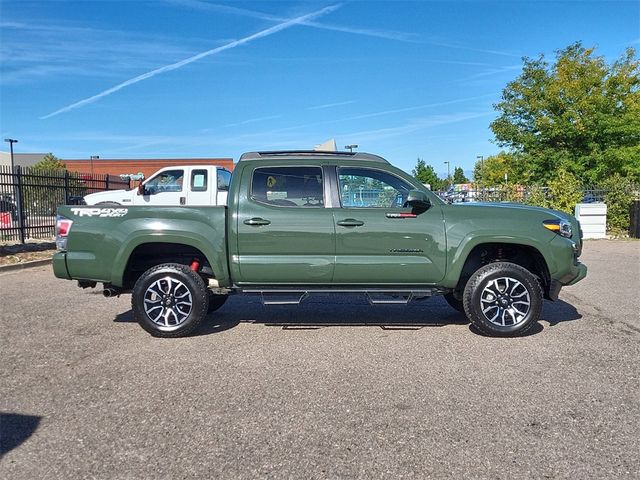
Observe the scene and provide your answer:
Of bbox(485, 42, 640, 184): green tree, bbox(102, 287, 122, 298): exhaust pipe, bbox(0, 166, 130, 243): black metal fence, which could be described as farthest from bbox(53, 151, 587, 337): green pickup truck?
bbox(485, 42, 640, 184): green tree

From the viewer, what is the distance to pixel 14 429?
3.20 meters

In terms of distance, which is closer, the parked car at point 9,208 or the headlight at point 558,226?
the headlight at point 558,226

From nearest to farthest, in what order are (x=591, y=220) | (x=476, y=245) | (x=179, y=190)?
(x=476, y=245) < (x=179, y=190) < (x=591, y=220)

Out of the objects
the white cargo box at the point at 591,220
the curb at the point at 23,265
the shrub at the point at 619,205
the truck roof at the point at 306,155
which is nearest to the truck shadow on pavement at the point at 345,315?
the truck roof at the point at 306,155

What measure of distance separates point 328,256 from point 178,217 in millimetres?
1726

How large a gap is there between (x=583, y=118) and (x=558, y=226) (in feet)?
81.4

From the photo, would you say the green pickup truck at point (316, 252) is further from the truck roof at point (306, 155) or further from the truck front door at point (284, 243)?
the truck roof at point (306, 155)

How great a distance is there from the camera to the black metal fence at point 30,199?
504 inches

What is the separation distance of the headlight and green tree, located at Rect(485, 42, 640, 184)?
75.1ft

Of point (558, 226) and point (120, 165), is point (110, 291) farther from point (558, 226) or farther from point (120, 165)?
point (120, 165)

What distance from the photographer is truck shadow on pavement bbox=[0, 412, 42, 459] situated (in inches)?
118

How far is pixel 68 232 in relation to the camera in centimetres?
523

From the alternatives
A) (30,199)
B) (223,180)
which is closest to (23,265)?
(30,199)

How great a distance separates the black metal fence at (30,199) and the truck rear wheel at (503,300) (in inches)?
439
